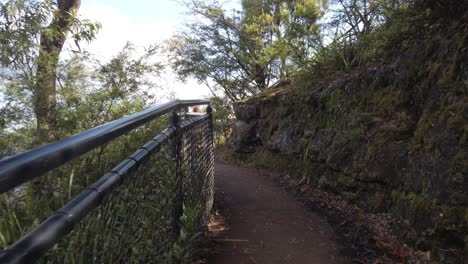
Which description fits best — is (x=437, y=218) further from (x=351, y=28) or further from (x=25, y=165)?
(x=351, y=28)

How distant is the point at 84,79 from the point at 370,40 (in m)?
4.26

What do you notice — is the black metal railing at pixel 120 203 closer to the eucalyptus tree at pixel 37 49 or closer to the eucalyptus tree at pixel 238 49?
the eucalyptus tree at pixel 37 49

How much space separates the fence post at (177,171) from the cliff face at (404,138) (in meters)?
1.92

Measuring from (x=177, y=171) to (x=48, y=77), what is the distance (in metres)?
3.37

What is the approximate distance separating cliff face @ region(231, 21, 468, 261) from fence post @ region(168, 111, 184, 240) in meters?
1.92

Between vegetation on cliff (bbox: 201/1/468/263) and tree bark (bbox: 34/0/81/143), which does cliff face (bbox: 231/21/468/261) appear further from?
tree bark (bbox: 34/0/81/143)

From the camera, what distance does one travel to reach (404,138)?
11.4 ft

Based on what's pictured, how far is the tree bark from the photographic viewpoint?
13.8 ft

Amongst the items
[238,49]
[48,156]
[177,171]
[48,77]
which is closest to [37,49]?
[48,77]

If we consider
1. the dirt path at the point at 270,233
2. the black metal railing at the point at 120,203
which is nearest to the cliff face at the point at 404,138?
A: the dirt path at the point at 270,233

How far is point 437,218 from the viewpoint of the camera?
2564mm

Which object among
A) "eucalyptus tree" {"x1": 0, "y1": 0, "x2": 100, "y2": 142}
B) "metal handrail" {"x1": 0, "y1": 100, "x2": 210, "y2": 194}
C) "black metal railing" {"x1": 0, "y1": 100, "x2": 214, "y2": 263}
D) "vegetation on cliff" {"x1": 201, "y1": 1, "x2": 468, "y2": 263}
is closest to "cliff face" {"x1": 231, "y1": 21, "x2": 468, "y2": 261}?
"vegetation on cliff" {"x1": 201, "y1": 1, "x2": 468, "y2": 263}

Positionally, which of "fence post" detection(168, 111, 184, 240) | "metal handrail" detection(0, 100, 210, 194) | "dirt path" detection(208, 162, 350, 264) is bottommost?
"dirt path" detection(208, 162, 350, 264)

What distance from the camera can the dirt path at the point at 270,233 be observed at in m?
2.96
